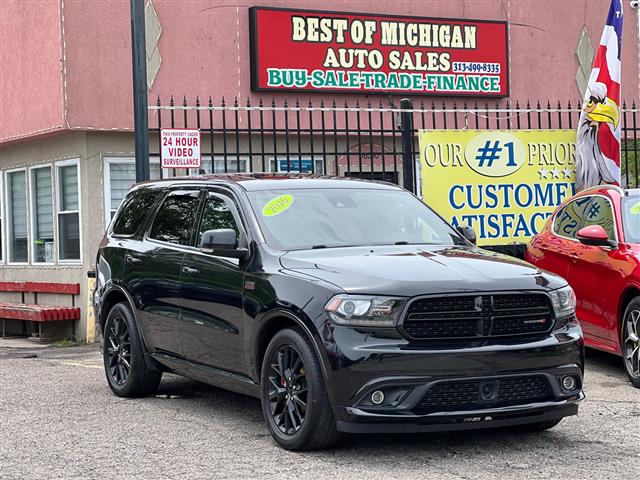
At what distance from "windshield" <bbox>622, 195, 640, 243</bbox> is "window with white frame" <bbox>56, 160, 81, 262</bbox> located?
8.77m

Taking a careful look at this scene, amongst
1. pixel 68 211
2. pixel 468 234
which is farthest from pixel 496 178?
pixel 68 211

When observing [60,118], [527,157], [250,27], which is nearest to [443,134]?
[527,157]

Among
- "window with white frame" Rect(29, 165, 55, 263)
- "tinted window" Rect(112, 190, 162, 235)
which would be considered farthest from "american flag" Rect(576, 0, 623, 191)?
"window with white frame" Rect(29, 165, 55, 263)

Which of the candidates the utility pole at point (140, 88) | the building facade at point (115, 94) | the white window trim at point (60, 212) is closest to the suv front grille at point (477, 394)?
the utility pole at point (140, 88)

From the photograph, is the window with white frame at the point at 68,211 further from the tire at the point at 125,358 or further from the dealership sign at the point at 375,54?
the tire at the point at 125,358

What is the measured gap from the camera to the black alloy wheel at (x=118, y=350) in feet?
29.5

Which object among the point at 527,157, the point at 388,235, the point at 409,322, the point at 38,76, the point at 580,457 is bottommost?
the point at 580,457

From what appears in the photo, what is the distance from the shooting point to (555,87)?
735 inches

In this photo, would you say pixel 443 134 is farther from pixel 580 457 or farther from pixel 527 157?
pixel 580 457

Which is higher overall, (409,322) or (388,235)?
(388,235)

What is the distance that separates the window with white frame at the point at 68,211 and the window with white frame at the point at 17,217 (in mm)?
1400

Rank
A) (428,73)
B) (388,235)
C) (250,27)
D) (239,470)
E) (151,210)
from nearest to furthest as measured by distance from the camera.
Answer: (239,470), (388,235), (151,210), (250,27), (428,73)

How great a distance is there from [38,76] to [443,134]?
611 cm

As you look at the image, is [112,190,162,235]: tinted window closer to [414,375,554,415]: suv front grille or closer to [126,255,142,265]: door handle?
[126,255,142,265]: door handle
